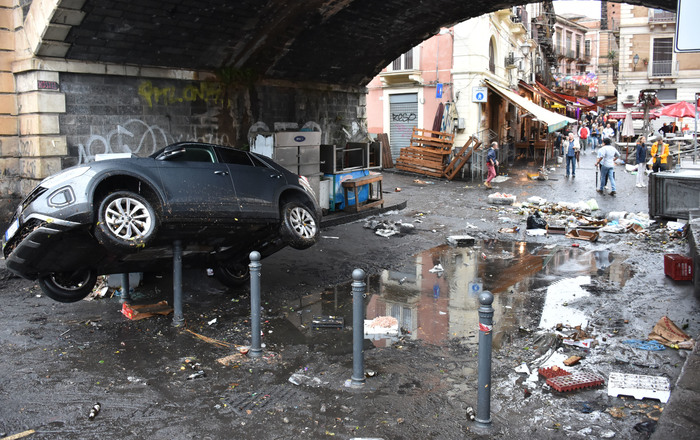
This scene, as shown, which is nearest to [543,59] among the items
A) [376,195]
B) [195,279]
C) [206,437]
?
[376,195]

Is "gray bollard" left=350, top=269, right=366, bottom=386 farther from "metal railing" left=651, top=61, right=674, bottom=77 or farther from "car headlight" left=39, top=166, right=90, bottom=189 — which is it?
"metal railing" left=651, top=61, right=674, bottom=77

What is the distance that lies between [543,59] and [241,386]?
50668 mm

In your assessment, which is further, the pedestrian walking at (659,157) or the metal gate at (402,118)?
the metal gate at (402,118)

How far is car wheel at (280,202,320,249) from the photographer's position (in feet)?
26.8

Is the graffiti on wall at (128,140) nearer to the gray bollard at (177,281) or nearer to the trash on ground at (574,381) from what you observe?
the gray bollard at (177,281)

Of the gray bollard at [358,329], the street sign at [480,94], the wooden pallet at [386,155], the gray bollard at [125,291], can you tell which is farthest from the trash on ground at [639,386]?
the street sign at [480,94]

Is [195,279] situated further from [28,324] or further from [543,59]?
[543,59]

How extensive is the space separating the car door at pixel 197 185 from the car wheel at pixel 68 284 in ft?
4.43

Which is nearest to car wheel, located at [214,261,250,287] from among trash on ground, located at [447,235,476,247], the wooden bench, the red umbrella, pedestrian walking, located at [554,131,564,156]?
trash on ground, located at [447,235,476,247]

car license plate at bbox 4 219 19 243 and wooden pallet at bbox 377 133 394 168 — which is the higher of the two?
wooden pallet at bbox 377 133 394 168

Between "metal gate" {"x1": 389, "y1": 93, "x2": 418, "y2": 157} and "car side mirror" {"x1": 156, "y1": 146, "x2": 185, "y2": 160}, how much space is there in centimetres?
2117

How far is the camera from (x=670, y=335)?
6.62 metres

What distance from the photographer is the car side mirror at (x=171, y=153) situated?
753 centimetres

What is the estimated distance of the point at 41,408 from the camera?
5.06 meters
